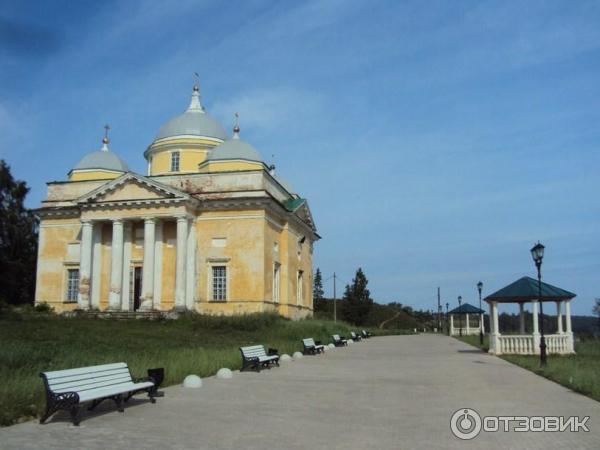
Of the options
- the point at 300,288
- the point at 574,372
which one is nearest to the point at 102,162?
the point at 300,288

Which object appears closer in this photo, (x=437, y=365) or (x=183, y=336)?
(x=437, y=365)

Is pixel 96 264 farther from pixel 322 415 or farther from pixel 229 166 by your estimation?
pixel 322 415

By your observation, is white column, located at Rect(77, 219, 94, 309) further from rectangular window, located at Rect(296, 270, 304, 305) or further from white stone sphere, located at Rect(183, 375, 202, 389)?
white stone sphere, located at Rect(183, 375, 202, 389)

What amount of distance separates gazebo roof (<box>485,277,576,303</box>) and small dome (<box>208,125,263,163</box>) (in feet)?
68.3

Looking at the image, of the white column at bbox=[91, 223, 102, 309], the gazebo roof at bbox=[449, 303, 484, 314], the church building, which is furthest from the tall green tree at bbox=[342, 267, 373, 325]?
the white column at bbox=[91, 223, 102, 309]

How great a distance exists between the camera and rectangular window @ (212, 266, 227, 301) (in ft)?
126

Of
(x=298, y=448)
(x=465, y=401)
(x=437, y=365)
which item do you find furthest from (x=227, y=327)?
(x=298, y=448)

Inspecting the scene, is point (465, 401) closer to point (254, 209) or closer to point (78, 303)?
point (254, 209)

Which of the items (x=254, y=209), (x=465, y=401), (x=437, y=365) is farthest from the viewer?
(x=254, y=209)

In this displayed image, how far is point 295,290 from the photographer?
4497 centimetres

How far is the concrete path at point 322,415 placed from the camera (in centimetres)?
777

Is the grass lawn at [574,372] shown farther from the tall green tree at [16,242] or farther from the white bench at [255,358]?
the tall green tree at [16,242]

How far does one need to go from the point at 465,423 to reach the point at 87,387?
590 centimetres

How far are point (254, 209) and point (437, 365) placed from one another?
2032 centimetres
